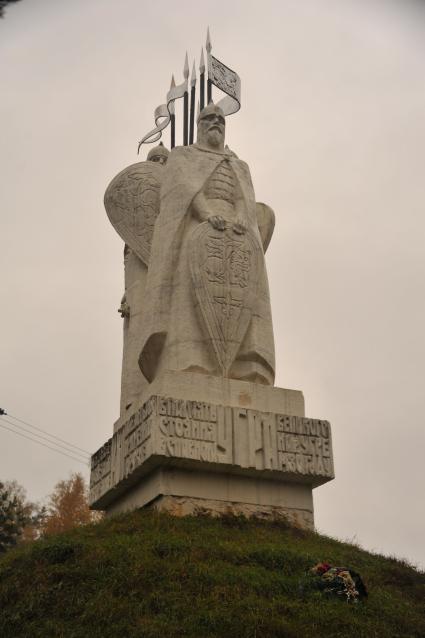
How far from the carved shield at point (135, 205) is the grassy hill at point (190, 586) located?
4.18 metres

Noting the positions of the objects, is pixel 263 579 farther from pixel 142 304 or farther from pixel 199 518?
pixel 142 304

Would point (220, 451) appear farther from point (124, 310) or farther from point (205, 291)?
point (124, 310)

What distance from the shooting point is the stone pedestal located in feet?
27.9

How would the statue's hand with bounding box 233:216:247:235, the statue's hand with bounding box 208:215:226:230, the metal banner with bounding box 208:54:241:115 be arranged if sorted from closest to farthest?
the statue's hand with bounding box 208:215:226:230
the statue's hand with bounding box 233:216:247:235
the metal banner with bounding box 208:54:241:115

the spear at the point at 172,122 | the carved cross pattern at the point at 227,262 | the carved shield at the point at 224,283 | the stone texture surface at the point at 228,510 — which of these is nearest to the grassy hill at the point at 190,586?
the stone texture surface at the point at 228,510

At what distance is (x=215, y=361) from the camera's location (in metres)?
9.38

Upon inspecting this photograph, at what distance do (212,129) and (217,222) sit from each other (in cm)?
172

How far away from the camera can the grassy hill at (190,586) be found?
19.1 feet

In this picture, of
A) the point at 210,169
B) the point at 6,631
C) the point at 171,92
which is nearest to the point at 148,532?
the point at 6,631

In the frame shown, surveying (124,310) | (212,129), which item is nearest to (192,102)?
(212,129)

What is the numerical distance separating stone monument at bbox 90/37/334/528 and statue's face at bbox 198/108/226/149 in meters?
0.02

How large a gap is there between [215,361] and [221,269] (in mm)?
1110

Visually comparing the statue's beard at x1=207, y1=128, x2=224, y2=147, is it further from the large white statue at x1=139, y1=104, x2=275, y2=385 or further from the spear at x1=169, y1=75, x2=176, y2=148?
the spear at x1=169, y1=75, x2=176, y2=148

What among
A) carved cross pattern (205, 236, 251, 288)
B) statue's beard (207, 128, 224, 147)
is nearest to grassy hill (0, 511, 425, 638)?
carved cross pattern (205, 236, 251, 288)
